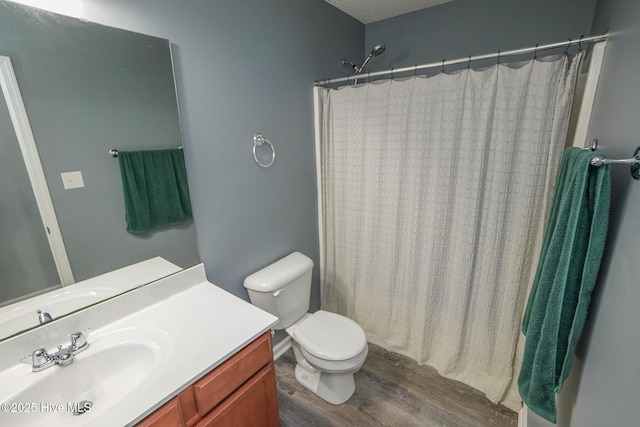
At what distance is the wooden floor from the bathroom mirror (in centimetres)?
115

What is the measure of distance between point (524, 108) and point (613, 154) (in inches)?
24.7

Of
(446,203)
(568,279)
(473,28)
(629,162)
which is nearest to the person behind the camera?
(629,162)

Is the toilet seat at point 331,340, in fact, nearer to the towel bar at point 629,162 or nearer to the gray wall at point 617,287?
the gray wall at point 617,287

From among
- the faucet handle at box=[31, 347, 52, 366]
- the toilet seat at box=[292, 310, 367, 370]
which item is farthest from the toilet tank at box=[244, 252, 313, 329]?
the faucet handle at box=[31, 347, 52, 366]

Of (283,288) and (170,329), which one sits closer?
(170,329)

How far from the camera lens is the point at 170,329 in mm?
1119

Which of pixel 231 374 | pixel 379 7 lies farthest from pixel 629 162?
pixel 379 7

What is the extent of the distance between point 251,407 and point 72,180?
1.13 metres

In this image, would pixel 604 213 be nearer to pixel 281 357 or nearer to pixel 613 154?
pixel 613 154

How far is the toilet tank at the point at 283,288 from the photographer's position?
164cm

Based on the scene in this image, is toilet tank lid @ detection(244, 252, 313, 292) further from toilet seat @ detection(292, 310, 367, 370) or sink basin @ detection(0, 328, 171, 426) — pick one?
sink basin @ detection(0, 328, 171, 426)

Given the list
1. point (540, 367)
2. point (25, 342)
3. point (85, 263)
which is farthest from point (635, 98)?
point (25, 342)

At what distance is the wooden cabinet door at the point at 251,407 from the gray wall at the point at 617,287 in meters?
1.06

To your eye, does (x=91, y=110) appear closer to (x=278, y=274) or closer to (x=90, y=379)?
(x=90, y=379)
